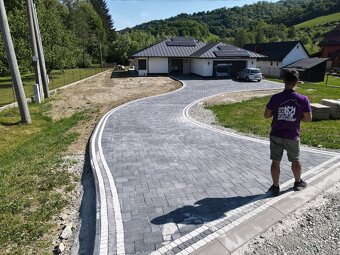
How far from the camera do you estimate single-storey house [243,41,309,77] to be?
37.8m

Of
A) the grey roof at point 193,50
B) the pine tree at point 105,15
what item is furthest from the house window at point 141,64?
the pine tree at point 105,15

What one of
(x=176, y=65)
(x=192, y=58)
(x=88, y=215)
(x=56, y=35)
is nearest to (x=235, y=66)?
(x=192, y=58)

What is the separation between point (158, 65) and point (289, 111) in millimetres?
33077

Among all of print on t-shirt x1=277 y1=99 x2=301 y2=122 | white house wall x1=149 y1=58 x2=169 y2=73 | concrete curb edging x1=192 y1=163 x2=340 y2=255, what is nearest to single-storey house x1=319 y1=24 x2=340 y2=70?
white house wall x1=149 y1=58 x2=169 y2=73

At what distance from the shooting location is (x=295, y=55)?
128 feet

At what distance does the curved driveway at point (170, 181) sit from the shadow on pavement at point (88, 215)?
18cm

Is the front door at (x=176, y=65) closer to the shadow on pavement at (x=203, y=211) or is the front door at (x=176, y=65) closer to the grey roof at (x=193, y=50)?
the grey roof at (x=193, y=50)

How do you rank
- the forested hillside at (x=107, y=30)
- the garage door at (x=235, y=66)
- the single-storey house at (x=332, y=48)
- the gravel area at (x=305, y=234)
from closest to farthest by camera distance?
the gravel area at (x=305, y=234), the forested hillside at (x=107, y=30), the garage door at (x=235, y=66), the single-storey house at (x=332, y=48)

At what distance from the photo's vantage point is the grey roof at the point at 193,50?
32.4 meters

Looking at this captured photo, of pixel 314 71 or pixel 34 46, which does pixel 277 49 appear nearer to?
pixel 314 71

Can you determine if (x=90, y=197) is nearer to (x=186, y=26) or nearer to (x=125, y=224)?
(x=125, y=224)

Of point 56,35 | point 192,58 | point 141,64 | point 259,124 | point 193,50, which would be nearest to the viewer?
point 259,124

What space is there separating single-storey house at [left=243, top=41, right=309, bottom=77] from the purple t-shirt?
36313 mm

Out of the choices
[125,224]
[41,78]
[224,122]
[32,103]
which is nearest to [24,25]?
[41,78]
